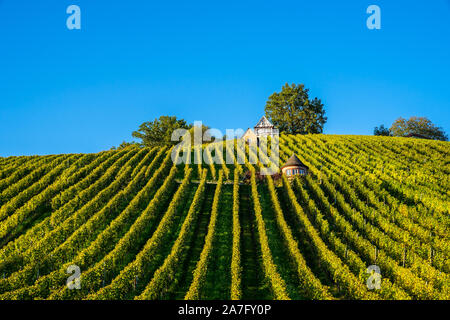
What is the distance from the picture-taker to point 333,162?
5219 centimetres

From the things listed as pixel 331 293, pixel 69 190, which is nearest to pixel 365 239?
pixel 331 293

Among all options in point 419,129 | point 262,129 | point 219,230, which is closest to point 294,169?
point 219,230

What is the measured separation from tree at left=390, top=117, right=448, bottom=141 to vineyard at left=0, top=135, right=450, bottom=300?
5221 centimetres

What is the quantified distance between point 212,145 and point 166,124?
1028 inches

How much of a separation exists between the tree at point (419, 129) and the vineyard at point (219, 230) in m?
52.2

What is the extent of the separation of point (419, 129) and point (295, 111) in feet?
123

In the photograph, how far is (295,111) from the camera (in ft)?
287

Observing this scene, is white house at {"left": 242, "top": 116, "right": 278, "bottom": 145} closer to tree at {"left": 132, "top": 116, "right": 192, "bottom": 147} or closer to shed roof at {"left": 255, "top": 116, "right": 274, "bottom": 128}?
shed roof at {"left": 255, "top": 116, "right": 274, "bottom": 128}

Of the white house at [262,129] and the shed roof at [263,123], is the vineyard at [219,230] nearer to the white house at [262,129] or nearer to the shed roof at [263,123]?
the white house at [262,129]

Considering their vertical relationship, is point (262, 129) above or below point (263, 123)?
below

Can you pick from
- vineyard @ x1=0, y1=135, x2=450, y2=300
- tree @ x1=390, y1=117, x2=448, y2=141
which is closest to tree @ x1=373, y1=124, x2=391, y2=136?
tree @ x1=390, y1=117, x2=448, y2=141

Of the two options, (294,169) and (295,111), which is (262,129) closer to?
(295,111)

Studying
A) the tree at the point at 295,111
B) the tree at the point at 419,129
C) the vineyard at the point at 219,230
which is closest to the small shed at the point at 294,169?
the vineyard at the point at 219,230

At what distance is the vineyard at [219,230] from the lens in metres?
23.4
